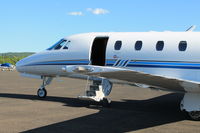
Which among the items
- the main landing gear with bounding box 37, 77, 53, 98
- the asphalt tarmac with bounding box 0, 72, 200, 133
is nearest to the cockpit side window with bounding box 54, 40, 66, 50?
the main landing gear with bounding box 37, 77, 53, 98

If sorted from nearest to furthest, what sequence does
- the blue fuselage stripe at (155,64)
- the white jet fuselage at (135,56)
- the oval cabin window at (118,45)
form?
the blue fuselage stripe at (155,64) → the white jet fuselage at (135,56) → the oval cabin window at (118,45)

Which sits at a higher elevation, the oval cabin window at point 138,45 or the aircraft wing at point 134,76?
the oval cabin window at point 138,45

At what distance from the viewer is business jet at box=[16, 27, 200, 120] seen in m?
9.24

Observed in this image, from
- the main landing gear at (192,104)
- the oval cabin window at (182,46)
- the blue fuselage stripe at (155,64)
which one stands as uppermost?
the oval cabin window at (182,46)

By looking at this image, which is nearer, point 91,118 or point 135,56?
point 91,118

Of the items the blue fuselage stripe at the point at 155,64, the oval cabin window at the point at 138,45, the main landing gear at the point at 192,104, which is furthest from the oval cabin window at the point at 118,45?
the main landing gear at the point at 192,104

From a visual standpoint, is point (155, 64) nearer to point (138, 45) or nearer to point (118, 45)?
point (138, 45)

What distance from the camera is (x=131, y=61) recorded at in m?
12.6

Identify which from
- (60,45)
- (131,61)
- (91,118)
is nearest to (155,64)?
(131,61)

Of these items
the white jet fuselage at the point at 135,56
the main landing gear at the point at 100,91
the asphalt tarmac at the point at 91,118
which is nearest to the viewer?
the asphalt tarmac at the point at 91,118

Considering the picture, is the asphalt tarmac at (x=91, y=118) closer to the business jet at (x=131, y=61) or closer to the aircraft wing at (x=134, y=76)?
the business jet at (x=131, y=61)

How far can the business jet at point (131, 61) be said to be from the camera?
9.24 metres

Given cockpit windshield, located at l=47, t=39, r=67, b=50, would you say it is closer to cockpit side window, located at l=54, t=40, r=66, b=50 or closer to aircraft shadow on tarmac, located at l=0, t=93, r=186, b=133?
cockpit side window, located at l=54, t=40, r=66, b=50

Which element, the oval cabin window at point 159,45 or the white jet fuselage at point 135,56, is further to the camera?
the oval cabin window at point 159,45
